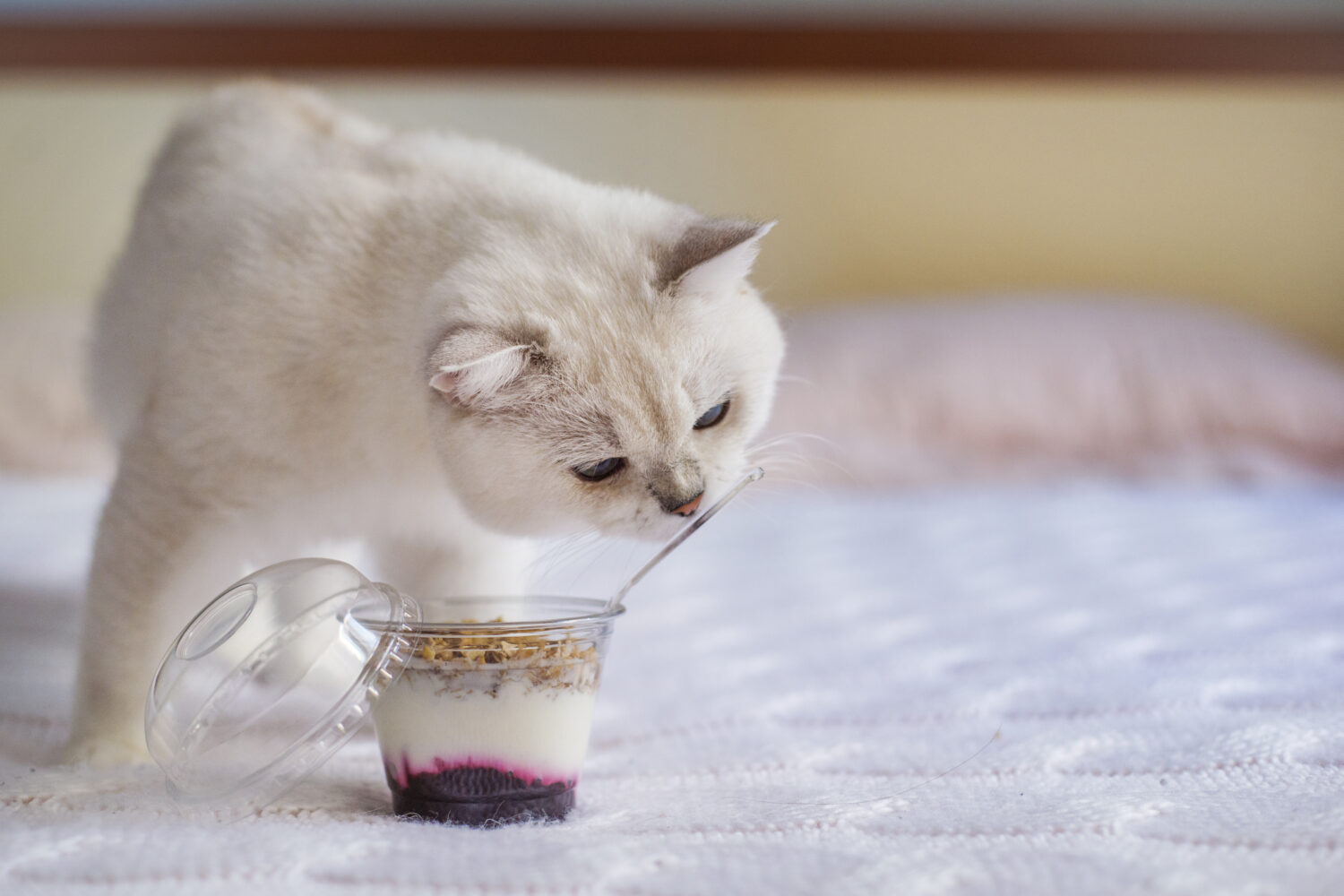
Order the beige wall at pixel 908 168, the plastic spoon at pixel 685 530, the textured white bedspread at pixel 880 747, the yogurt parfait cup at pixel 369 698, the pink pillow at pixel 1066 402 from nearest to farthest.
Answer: the textured white bedspread at pixel 880 747 → the yogurt parfait cup at pixel 369 698 → the plastic spoon at pixel 685 530 → the pink pillow at pixel 1066 402 → the beige wall at pixel 908 168

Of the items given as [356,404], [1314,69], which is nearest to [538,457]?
[356,404]

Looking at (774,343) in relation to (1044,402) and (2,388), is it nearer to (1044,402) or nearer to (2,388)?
(1044,402)

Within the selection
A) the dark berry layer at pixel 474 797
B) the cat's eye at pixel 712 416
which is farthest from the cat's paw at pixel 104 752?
the cat's eye at pixel 712 416

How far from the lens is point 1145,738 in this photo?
948 mm

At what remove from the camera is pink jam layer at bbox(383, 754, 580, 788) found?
83cm

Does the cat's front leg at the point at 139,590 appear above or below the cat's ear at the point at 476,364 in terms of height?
below

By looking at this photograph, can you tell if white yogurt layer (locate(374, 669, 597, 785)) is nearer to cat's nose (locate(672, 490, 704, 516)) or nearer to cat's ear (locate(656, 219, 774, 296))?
cat's nose (locate(672, 490, 704, 516))

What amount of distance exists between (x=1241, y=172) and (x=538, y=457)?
2.96 m

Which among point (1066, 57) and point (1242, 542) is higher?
point (1066, 57)

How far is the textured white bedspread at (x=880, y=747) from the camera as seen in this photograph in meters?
0.69

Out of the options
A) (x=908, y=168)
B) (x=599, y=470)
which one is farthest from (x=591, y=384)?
(x=908, y=168)

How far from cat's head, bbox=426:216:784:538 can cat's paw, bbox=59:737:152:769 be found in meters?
0.37

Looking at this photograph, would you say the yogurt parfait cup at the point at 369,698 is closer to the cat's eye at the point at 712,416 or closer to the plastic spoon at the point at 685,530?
the plastic spoon at the point at 685,530

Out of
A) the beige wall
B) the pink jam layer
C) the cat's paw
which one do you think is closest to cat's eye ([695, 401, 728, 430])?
the pink jam layer
